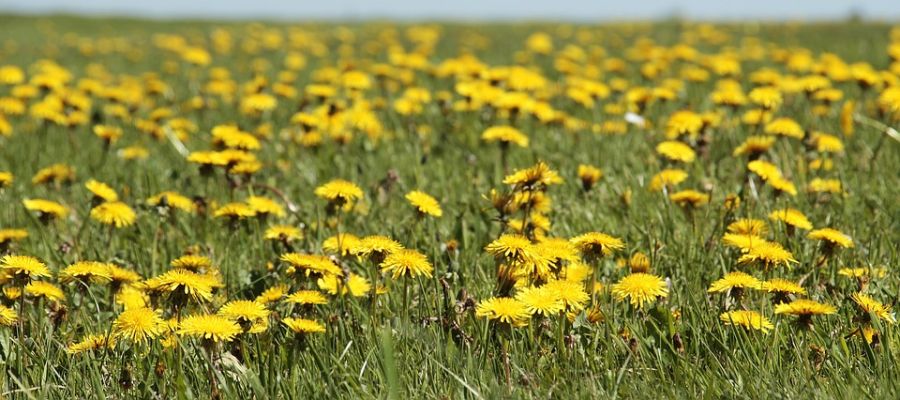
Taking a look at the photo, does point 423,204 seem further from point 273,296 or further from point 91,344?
point 91,344

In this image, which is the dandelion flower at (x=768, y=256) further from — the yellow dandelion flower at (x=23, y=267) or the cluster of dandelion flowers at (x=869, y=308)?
the yellow dandelion flower at (x=23, y=267)

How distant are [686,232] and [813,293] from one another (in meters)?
0.52

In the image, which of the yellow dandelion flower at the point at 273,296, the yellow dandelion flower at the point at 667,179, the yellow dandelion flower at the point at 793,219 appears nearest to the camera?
the yellow dandelion flower at the point at 273,296

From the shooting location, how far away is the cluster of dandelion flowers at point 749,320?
190 cm

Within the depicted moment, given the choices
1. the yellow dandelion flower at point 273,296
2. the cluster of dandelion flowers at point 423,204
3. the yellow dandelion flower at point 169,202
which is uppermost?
the cluster of dandelion flowers at point 423,204

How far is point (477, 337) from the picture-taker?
1988mm

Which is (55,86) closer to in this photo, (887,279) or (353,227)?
(353,227)

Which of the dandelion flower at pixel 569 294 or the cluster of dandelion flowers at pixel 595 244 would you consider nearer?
the dandelion flower at pixel 569 294

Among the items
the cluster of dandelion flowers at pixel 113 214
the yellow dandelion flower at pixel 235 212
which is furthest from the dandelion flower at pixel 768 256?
the cluster of dandelion flowers at pixel 113 214

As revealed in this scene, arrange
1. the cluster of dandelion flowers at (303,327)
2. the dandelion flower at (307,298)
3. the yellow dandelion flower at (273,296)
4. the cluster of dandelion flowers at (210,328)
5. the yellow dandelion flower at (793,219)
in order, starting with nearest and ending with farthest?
the cluster of dandelion flowers at (210,328), the cluster of dandelion flowers at (303,327), the dandelion flower at (307,298), the yellow dandelion flower at (273,296), the yellow dandelion flower at (793,219)

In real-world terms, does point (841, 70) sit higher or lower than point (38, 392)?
higher

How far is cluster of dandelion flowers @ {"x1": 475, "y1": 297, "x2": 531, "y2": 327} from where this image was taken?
1830mm

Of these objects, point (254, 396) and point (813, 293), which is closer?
point (254, 396)

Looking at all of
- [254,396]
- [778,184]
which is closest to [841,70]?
[778,184]
